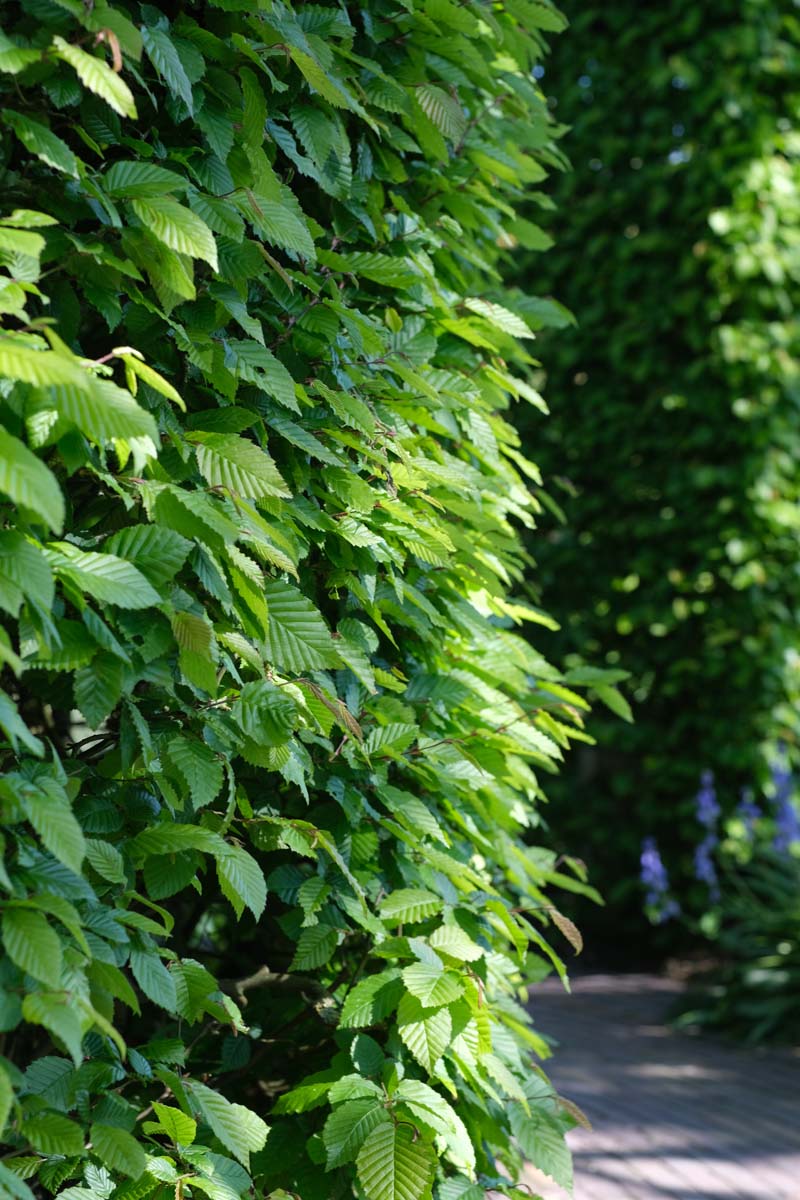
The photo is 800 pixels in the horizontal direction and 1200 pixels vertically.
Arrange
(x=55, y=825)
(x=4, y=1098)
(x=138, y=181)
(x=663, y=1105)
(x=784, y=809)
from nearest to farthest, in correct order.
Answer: (x=4, y=1098)
(x=55, y=825)
(x=138, y=181)
(x=663, y=1105)
(x=784, y=809)

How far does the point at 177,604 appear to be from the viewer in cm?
128

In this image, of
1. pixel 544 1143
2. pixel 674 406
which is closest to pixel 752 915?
pixel 674 406

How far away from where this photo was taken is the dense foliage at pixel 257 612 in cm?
117

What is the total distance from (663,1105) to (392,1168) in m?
3.06

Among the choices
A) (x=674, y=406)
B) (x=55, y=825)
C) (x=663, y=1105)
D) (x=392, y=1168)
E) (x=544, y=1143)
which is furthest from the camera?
(x=674, y=406)

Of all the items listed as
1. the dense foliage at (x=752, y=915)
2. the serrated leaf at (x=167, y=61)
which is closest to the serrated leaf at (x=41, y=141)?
the serrated leaf at (x=167, y=61)

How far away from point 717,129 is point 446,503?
488 centimetres

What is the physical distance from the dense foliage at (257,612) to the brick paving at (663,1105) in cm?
138

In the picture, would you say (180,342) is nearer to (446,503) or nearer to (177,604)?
(177,604)

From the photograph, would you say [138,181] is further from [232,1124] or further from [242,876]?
[232,1124]

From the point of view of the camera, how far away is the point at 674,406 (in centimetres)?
617

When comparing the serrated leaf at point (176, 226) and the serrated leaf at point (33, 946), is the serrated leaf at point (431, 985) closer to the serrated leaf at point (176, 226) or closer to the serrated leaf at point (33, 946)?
the serrated leaf at point (33, 946)

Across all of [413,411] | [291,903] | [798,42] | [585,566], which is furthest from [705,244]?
[291,903]

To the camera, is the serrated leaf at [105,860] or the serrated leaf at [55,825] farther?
the serrated leaf at [105,860]
